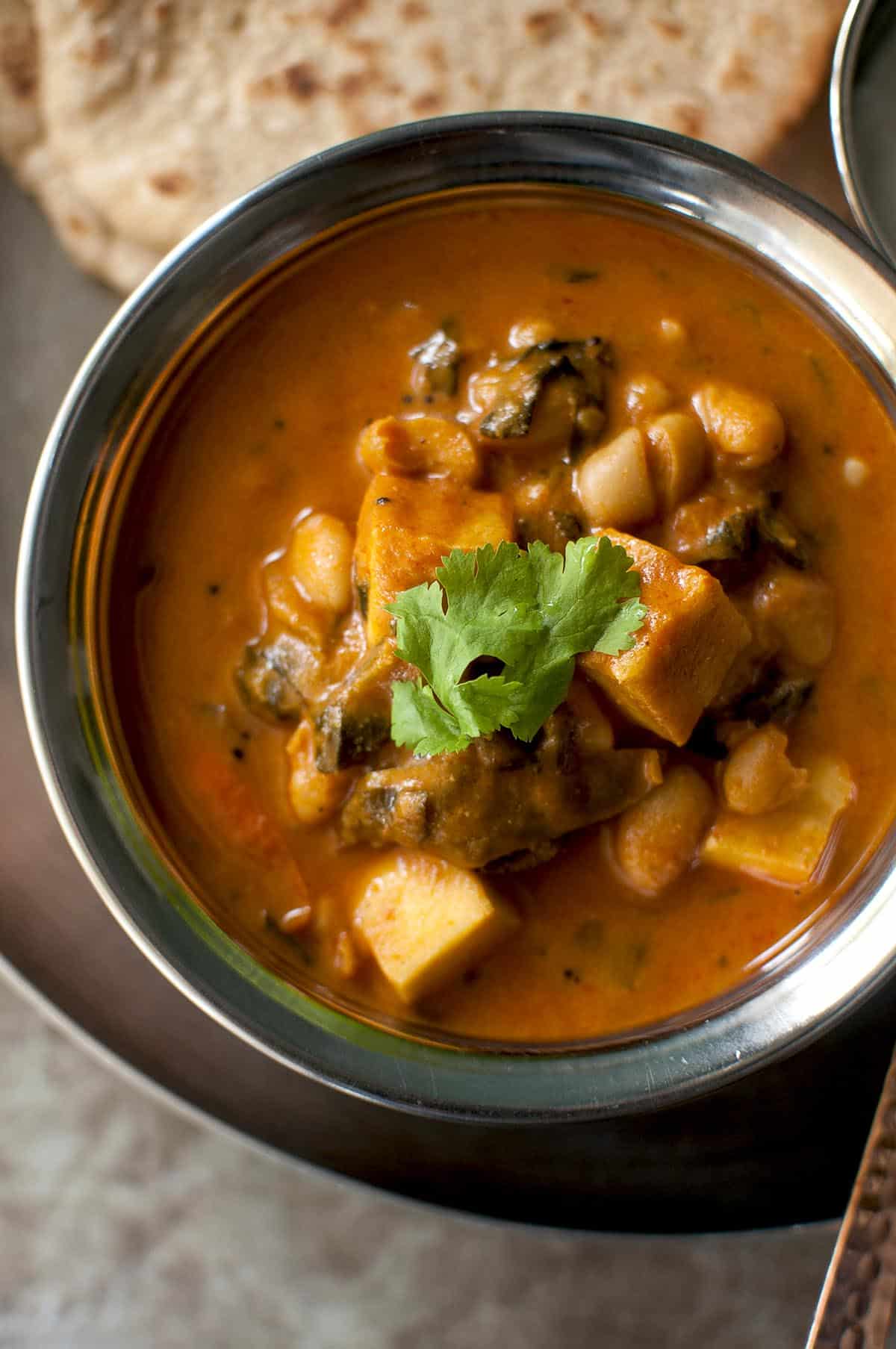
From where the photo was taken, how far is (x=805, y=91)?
7.97 feet

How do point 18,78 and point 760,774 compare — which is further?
point 18,78

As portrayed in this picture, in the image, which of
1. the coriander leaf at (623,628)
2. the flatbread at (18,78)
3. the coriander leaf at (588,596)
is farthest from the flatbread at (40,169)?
the coriander leaf at (623,628)

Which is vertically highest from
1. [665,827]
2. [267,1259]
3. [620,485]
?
[620,485]

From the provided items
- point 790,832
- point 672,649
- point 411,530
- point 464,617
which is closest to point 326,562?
point 411,530

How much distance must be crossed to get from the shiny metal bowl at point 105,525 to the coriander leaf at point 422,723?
522mm

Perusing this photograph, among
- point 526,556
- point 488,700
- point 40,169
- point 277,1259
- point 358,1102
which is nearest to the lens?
point 488,700

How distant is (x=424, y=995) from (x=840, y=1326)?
3.14 feet

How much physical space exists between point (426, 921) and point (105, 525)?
95cm

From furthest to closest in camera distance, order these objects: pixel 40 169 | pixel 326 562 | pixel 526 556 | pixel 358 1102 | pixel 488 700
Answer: pixel 40 169
pixel 358 1102
pixel 326 562
pixel 526 556
pixel 488 700

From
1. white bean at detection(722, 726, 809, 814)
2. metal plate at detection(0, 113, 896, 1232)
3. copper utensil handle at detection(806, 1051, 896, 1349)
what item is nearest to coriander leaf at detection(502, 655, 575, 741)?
white bean at detection(722, 726, 809, 814)

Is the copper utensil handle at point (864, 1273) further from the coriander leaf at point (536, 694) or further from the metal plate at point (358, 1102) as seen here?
the coriander leaf at point (536, 694)

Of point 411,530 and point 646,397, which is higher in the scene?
point 646,397

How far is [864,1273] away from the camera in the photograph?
82.4 inches

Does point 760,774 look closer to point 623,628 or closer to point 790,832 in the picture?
point 790,832
